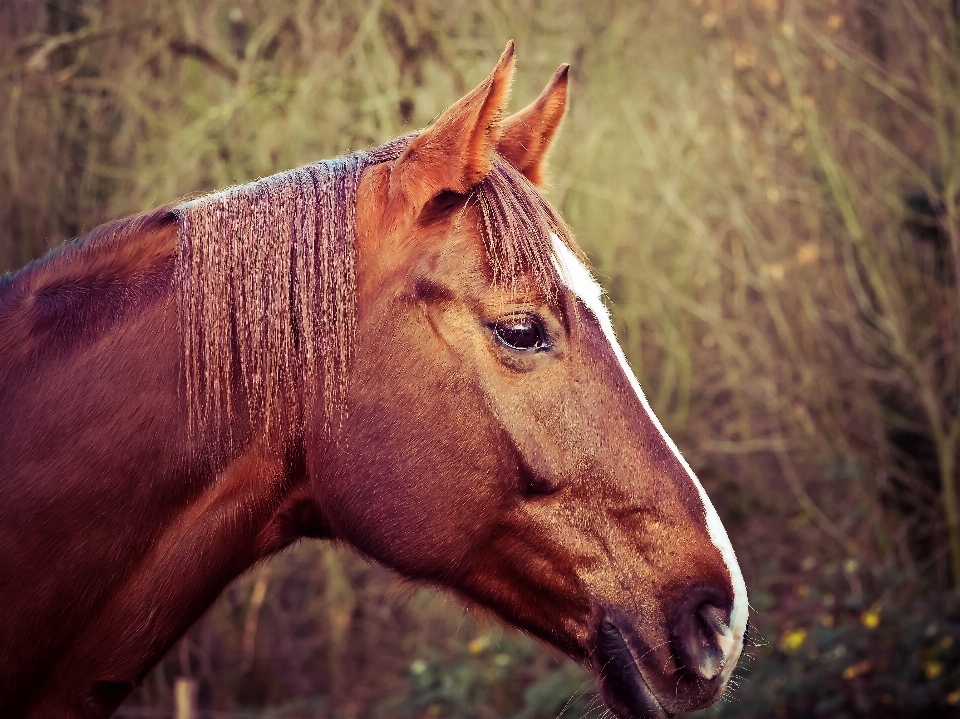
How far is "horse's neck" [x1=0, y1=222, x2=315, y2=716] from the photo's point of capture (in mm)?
1478

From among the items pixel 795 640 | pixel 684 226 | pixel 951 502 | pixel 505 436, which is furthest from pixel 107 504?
pixel 684 226

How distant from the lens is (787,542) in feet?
24.2

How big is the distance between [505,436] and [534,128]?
0.78 m

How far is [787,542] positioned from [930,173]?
325cm

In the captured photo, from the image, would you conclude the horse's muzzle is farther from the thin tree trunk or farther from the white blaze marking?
the thin tree trunk

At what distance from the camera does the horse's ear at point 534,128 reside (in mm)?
1928

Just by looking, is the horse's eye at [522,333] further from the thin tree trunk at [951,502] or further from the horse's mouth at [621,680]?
the thin tree trunk at [951,502]

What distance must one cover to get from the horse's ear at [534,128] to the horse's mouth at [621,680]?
1035mm

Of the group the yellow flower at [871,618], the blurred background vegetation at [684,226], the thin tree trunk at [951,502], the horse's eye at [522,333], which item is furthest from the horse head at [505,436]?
the thin tree trunk at [951,502]

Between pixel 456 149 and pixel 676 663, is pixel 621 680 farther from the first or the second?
pixel 456 149

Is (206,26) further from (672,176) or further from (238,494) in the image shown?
(238,494)

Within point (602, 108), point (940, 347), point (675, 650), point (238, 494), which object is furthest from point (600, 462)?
point (602, 108)

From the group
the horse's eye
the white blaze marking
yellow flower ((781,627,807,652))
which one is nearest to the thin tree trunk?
yellow flower ((781,627,807,652))

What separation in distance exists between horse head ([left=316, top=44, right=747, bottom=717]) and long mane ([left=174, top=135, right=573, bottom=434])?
0.02 meters
